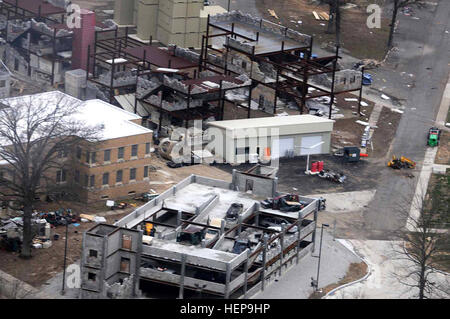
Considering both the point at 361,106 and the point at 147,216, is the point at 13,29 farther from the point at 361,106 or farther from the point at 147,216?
the point at 147,216

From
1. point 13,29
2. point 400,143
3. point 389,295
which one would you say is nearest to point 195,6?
point 13,29

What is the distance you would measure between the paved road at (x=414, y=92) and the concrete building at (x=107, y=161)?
2037cm

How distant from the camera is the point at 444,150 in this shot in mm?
126875

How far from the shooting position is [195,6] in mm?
146500

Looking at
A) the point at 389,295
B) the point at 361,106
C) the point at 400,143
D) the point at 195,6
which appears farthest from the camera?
the point at 195,6

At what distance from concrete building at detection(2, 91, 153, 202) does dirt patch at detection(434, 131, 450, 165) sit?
30737 mm

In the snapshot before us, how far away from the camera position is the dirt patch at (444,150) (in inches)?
4876

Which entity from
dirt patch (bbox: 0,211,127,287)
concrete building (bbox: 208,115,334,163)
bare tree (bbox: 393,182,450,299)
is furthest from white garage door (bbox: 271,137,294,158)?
dirt patch (bbox: 0,211,127,287)

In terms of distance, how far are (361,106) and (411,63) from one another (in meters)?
17.2

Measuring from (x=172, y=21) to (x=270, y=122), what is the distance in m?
29.2

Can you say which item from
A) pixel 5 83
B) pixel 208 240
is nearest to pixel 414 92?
pixel 5 83

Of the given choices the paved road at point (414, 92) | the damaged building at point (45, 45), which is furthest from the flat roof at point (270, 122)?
the damaged building at point (45, 45)

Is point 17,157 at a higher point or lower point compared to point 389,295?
higher

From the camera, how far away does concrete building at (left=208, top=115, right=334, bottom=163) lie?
119000 mm
